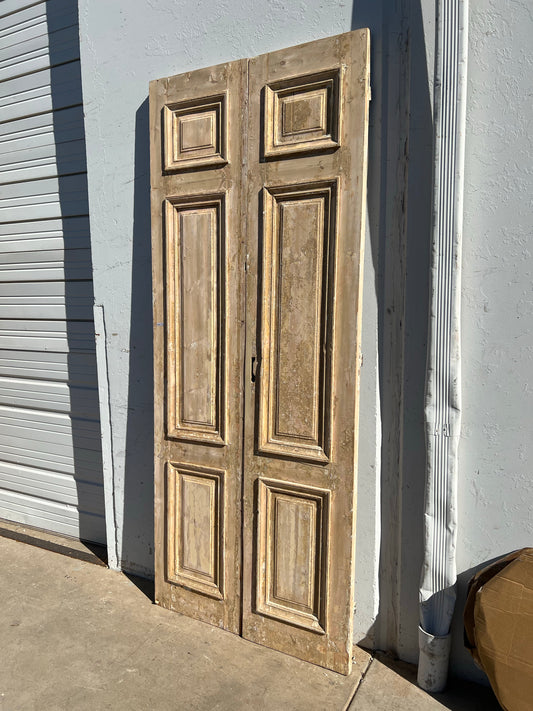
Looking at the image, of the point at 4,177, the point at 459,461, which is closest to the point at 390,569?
the point at 459,461

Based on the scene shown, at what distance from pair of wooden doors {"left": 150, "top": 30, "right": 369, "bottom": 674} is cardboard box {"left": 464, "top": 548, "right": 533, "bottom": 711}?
59 cm

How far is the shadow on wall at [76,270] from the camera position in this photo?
3.51 m

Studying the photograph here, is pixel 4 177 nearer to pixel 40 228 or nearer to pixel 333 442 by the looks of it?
pixel 40 228

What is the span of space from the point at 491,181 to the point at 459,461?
1213 millimetres

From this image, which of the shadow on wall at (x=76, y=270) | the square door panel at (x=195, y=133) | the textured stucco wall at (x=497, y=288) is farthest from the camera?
the shadow on wall at (x=76, y=270)

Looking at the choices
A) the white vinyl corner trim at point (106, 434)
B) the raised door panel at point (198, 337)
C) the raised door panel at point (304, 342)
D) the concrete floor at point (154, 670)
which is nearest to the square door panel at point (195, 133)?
the raised door panel at point (198, 337)

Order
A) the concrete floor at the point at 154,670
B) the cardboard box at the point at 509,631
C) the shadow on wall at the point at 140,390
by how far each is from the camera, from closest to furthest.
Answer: the cardboard box at the point at 509,631, the concrete floor at the point at 154,670, the shadow on wall at the point at 140,390

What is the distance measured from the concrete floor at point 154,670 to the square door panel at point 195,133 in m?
2.49

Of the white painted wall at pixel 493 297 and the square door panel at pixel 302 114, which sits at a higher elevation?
the square door panel at pixel 302 114

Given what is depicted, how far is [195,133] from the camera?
2742 millimetres

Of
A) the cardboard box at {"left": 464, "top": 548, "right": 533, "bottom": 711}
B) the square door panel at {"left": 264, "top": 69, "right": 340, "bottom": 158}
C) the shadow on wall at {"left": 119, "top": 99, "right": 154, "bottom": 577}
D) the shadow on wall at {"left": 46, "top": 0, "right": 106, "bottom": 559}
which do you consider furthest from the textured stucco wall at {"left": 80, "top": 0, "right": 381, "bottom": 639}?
the cardboard box at {"left": 464, "top": 548, "right": 533, "bottom": 711}

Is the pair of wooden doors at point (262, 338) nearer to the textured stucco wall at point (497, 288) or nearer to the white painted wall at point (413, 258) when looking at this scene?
the white painted wall at point (413, 258)

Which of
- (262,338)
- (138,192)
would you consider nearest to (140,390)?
(262,338)

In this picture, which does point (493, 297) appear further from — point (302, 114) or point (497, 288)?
point (302, 114)
